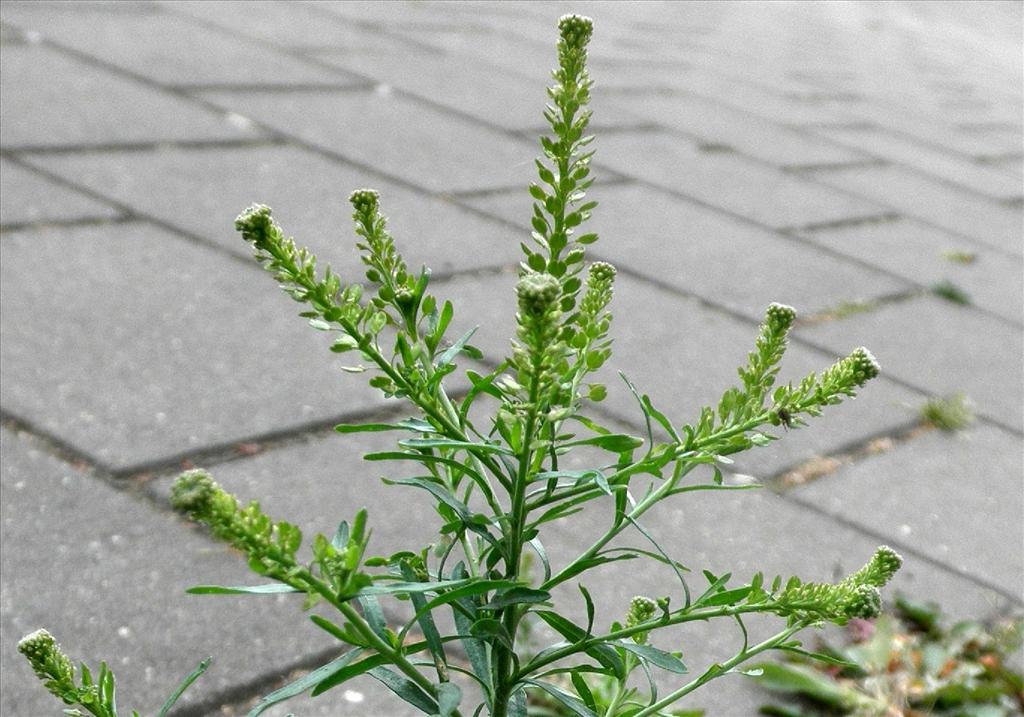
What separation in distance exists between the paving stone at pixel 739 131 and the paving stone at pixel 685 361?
1.71 meters

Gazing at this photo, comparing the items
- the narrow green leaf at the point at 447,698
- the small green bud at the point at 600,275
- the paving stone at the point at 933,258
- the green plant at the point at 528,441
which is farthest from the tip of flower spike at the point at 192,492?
the paving stone at the point at 933,258

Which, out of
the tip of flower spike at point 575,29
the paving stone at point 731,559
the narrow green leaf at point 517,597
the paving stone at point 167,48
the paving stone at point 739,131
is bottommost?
the paving stone at point 731,559

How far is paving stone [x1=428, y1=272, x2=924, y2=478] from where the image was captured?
238cm

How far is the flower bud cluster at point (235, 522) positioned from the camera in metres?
0.62

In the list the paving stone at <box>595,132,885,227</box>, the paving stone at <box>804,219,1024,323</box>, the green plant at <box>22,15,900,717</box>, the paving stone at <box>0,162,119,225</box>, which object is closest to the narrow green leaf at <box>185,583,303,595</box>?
the green plant at <box>22,15,900,717</box>

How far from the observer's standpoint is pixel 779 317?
0.83m

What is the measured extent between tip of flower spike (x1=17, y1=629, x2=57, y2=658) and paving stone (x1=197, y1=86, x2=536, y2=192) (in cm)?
262

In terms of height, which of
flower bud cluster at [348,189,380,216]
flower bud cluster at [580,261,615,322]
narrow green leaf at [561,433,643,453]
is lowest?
narrow green leaf at [561,433,643,453]

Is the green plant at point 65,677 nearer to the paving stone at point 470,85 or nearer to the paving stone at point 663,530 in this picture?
the paving stone at point 663,530

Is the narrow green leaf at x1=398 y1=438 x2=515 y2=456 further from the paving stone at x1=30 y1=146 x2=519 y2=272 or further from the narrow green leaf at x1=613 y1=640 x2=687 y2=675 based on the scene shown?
the paving stone at x1=30 y1=146 x2=519 y2=272

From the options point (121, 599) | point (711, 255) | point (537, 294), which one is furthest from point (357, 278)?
point (537, 294)

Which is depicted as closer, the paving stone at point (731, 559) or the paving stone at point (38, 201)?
the paving stone at point (731, 559)

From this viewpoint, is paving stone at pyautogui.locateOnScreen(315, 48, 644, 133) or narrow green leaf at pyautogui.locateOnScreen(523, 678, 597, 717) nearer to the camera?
narrow green leaf at pyautogui.locateOnScreen(523, 678, 597, 717)

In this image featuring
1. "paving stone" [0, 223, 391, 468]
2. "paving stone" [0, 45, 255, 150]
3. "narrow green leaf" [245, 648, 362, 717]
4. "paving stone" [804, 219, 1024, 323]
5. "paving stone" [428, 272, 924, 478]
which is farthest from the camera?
"paving stone" [804, 219, 1024, 323]
